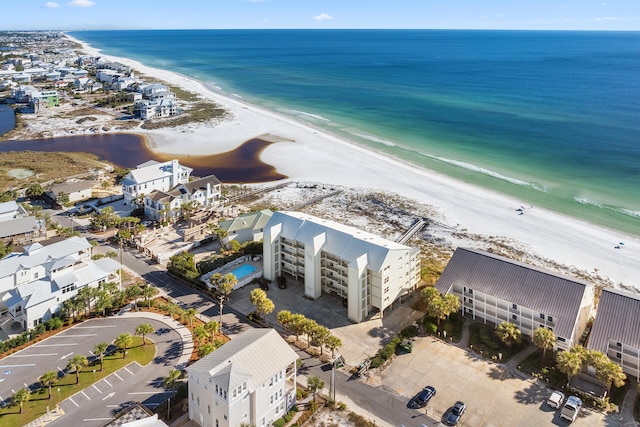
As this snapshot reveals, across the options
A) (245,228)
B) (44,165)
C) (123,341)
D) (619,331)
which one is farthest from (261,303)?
(44,165)

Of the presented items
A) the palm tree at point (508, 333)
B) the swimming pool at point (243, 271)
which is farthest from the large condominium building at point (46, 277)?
the palm tree at point (508, 333)

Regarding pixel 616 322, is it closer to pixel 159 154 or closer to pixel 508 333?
pixel 508 333

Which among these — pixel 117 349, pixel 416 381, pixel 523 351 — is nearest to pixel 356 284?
pixel 416 381

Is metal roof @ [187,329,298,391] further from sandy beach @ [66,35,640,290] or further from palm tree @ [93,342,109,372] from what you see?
sandy beach @ [66,35,640,290]

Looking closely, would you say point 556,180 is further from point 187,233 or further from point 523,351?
point 187,233

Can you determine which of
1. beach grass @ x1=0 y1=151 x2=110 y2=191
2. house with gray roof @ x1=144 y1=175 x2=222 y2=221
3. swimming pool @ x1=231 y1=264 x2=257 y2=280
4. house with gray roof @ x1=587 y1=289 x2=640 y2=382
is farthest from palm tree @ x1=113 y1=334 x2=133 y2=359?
beach grass @ x1=0 y1=151 x2=110 y2=191

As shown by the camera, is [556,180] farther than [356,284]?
Yes
